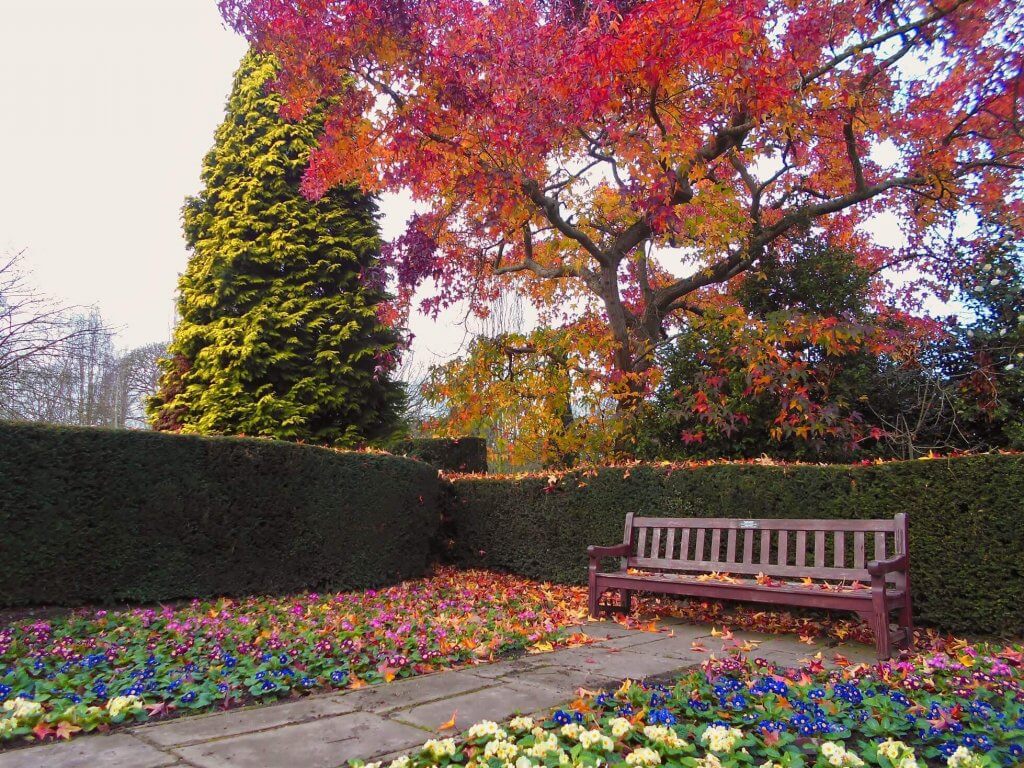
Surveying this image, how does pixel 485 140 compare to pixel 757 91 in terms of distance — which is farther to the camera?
pixel 485 140

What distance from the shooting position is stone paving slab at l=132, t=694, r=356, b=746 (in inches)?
98.2

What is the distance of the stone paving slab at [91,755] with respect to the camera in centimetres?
218

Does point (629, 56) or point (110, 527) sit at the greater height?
point (629, 56)

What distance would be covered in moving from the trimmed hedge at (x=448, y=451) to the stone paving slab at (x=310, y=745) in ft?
23.1

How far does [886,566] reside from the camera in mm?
4051

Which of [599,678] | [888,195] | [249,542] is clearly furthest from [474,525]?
[888,195]

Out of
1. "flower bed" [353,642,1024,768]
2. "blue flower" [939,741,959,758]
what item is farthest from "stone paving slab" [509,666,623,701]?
"blue flower" [939,741,959,758]

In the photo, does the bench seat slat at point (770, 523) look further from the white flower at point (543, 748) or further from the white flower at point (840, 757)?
the white flower at point (543, 748)

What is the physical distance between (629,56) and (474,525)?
18.4ft

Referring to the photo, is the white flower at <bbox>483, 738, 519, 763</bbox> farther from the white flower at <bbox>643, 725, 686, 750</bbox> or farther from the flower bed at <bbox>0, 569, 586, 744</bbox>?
the flower bed at <bbox>0, 569, 586, 744</bbox>

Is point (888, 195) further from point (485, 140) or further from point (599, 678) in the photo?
point (599, 678)

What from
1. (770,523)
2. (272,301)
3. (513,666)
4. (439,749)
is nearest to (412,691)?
(513,666)

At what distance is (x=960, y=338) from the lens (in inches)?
305

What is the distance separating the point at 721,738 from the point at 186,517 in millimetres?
4877
